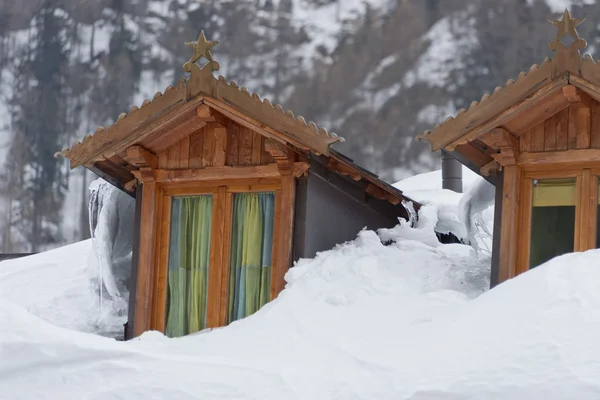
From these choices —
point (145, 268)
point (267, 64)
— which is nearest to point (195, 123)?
point (145, 268)

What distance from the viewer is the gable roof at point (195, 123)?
7.57 meters

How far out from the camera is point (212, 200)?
839 cm

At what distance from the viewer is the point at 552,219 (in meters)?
7.29

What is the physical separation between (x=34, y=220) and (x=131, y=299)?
3116 cm

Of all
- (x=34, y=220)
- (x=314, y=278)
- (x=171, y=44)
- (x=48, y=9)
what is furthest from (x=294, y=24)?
(x=314, y=278)

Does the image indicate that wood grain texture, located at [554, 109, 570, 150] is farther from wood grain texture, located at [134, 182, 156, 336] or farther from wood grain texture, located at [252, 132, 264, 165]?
wood grain texture, located at [134, 182, 156, 336]

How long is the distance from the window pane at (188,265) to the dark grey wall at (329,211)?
3.40ft

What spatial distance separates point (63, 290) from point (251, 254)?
4937 mm

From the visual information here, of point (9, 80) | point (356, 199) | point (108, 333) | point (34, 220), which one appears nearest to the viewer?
point (356, 199)

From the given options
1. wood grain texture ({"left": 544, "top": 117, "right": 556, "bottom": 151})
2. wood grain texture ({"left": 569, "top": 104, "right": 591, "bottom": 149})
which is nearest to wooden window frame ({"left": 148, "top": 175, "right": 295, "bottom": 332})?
wood grain texture ({"left": 544, "top": 117, "right": 556, "bottom": 151})

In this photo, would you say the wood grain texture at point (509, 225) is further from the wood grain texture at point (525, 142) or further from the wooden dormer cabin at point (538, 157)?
the wood grain texture at point (525, 142)

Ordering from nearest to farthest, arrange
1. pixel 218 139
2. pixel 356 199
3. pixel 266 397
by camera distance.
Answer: pixel 266 397 < pixel 218 139 < pixel 356 199

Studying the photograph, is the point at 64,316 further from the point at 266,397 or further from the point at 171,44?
the point at 171,44

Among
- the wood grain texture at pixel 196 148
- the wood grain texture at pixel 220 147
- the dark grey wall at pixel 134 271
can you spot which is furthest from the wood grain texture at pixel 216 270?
the dark grey wall at pixel 134 271
